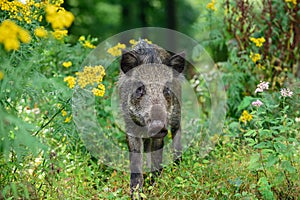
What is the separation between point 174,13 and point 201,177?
13.6 m

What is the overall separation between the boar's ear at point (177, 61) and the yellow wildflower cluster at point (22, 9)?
1800 millimetres

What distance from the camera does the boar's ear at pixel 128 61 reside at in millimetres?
5598

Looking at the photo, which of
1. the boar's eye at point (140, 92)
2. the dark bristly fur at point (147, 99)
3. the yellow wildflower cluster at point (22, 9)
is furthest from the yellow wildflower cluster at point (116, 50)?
the yellow wildflower cluster at point (22, 9)

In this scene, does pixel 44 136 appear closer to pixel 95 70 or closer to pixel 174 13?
pixel 95 70

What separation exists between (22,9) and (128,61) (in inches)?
64.8

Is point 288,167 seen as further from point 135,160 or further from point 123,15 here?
point 123,15

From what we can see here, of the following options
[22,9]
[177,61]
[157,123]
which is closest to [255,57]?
[177,61]

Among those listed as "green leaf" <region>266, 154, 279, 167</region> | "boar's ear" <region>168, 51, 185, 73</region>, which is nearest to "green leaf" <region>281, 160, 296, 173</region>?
"green leaf" <region>266, 154, 279, 167</region>

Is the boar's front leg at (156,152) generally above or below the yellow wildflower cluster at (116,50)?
below

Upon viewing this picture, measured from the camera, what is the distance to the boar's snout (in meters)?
4.75

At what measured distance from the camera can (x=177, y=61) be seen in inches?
231

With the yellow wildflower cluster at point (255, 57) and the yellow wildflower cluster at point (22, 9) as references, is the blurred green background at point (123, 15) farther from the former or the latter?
the yellow wildflower cluster at point (22, 9)

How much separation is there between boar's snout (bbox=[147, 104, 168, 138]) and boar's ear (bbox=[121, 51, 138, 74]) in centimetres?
88

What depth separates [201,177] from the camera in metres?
4.91
